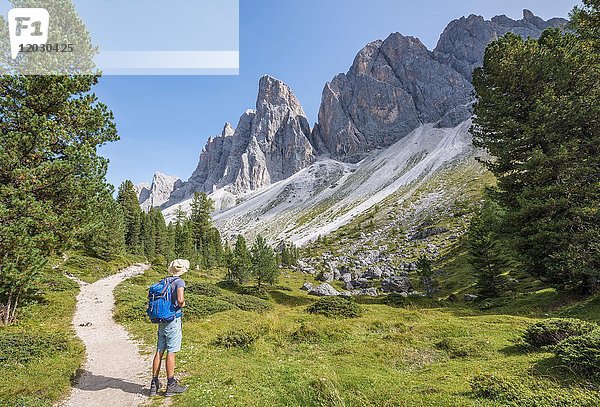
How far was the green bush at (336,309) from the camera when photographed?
774 inches

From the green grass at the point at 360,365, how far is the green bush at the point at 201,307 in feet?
10.6

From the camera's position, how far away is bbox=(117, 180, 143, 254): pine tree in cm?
6447

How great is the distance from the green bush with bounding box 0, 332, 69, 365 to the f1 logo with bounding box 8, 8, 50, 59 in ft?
40.5

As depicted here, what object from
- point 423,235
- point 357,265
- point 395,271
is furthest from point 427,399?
point 423,235

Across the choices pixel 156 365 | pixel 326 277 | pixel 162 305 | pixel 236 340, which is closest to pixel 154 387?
pixel 156 365

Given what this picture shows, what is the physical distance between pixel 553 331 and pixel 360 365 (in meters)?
5.73

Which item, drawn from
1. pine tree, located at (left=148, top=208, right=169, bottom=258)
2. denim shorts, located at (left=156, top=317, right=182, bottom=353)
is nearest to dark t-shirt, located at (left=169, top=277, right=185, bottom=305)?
denim shorts, located at (left=156, top=317, right=182, bottom=353)

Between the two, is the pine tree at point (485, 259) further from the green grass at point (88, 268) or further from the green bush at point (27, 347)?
the green grass at point (88, 268)

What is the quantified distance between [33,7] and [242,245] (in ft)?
138

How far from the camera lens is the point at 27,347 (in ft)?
32.6

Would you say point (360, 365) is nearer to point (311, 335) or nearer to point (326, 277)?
point (311, 335)

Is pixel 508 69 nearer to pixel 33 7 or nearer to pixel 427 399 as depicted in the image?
pixel 427 399

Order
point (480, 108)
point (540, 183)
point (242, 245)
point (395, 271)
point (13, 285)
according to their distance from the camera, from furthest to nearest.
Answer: point (395, 271), point (242, 245), point (480, 108), point (540, 183), point (13, 285)

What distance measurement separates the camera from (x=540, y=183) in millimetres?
20281
